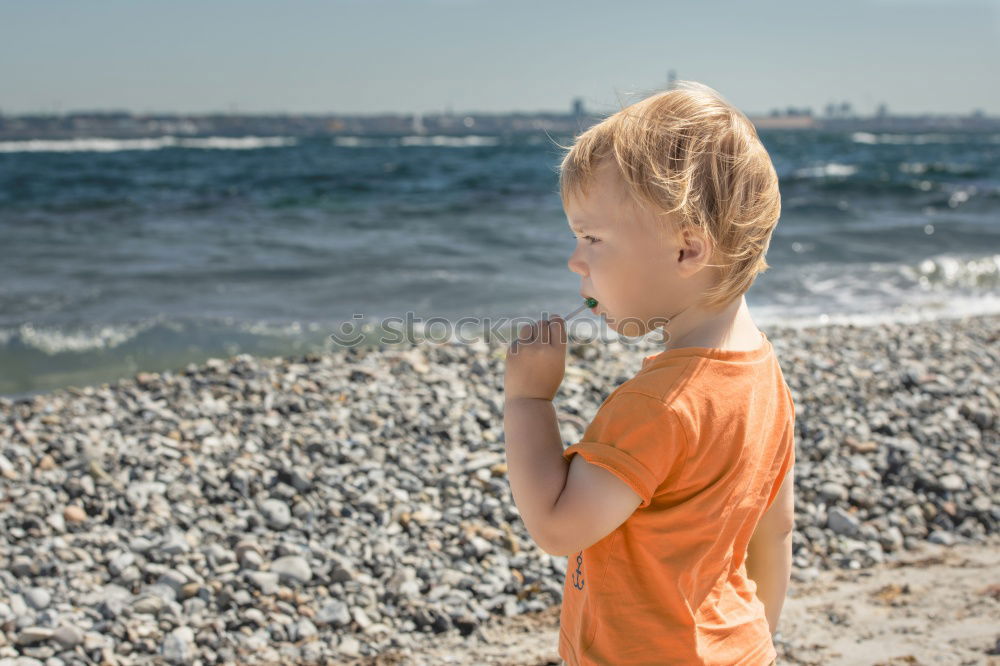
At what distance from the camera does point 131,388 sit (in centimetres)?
532

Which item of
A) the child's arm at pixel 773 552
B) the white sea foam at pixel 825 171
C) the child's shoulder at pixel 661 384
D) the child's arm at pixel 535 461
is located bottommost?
the child's arm at pixel 773 552

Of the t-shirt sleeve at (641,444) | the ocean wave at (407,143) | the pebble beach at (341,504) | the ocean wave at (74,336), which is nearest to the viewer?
the t-shirt sleeve at (641,444)

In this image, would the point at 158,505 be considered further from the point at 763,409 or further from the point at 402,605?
the point at 763,409

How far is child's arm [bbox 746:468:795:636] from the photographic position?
175 cm

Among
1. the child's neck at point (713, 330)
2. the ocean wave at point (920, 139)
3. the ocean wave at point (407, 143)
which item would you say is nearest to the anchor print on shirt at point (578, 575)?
the child's neck at point (713, 330)

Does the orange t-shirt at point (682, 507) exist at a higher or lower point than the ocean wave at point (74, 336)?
higher

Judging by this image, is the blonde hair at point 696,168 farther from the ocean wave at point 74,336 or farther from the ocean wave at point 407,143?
the ocean wave at point 407,143

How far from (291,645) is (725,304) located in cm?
228

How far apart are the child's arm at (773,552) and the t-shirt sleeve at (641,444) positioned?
0.55 meters

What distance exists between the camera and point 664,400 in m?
1.29

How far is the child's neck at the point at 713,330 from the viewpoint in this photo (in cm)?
142

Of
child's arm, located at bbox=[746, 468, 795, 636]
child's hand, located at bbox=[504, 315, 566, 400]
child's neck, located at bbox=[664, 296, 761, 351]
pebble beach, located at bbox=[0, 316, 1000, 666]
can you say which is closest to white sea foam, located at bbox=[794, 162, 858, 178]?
pebble beach, located at bbox=[0, 316, 1000, 666]

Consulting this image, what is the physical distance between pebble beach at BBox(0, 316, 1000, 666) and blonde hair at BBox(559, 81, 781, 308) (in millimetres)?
2079

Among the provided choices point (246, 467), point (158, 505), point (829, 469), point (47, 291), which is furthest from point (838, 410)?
point (47, 291)
